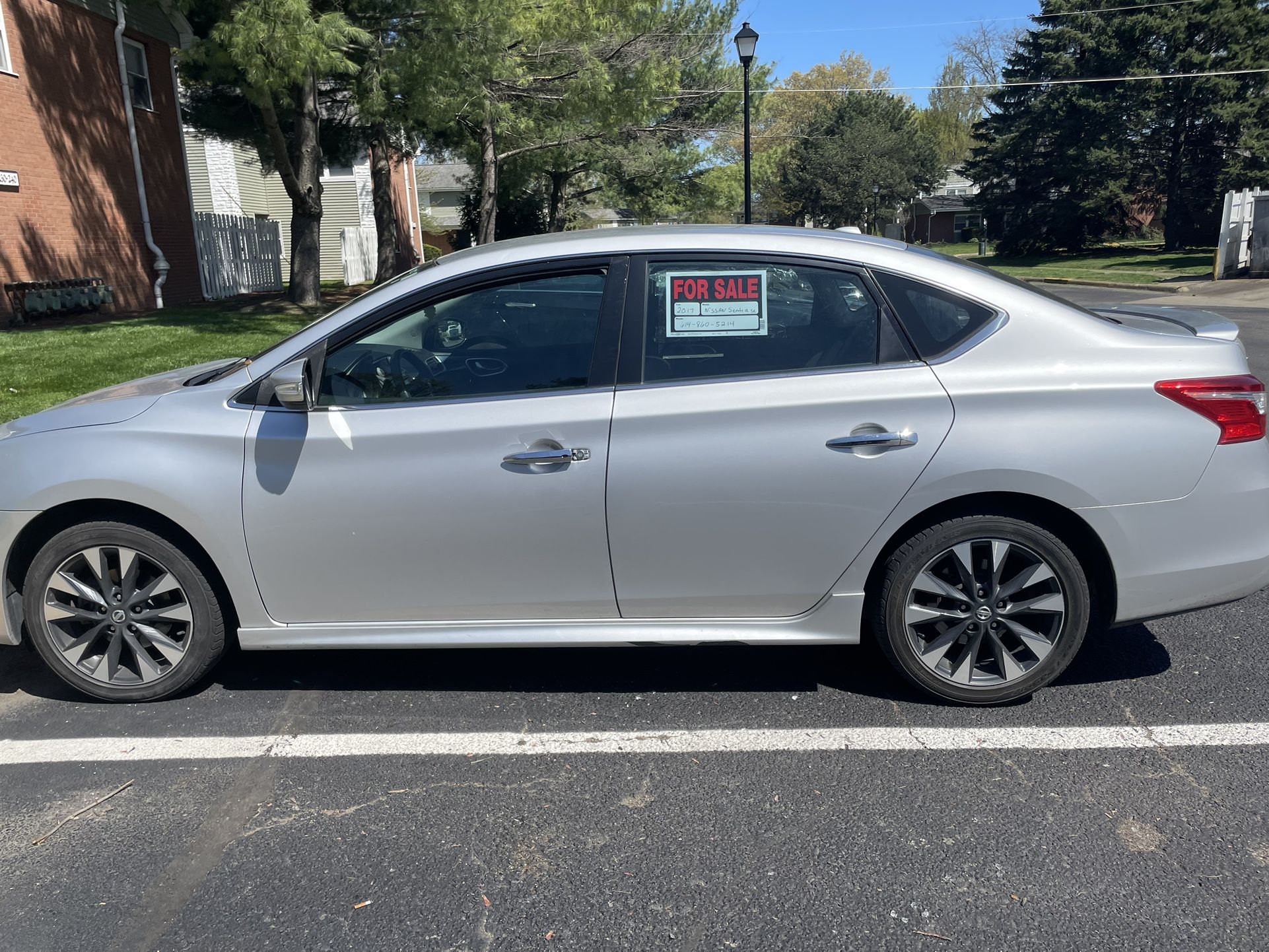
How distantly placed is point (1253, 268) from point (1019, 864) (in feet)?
86.8

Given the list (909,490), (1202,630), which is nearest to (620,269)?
(909,490)

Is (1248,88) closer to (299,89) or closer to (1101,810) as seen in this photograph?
(299,89)

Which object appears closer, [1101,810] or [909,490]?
[1101,810]

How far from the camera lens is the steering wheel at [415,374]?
371 cm

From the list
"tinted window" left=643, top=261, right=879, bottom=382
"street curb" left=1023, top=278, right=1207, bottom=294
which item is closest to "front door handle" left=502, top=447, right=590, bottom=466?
"tinted window" left=643, top=261, right=879, bottom=382

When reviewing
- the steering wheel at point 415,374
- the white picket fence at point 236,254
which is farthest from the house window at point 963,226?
the steering wheel at point 415,374

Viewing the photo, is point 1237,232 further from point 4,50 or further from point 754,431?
point 754,431

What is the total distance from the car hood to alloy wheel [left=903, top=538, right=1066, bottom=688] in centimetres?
296

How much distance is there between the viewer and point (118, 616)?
12.4 feet

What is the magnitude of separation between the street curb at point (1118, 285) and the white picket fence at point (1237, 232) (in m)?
1.37

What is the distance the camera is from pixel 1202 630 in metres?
4.48

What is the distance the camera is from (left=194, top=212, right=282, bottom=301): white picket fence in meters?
20.9

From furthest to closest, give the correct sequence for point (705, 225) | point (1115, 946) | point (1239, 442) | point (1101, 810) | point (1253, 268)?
point (1253, 268) < point (705, 225) < point (1239, 442) < point (1101, 810) < point (1115, 946)

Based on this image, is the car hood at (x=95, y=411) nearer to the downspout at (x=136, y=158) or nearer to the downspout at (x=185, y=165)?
the downspout at (x=136, y=158)
